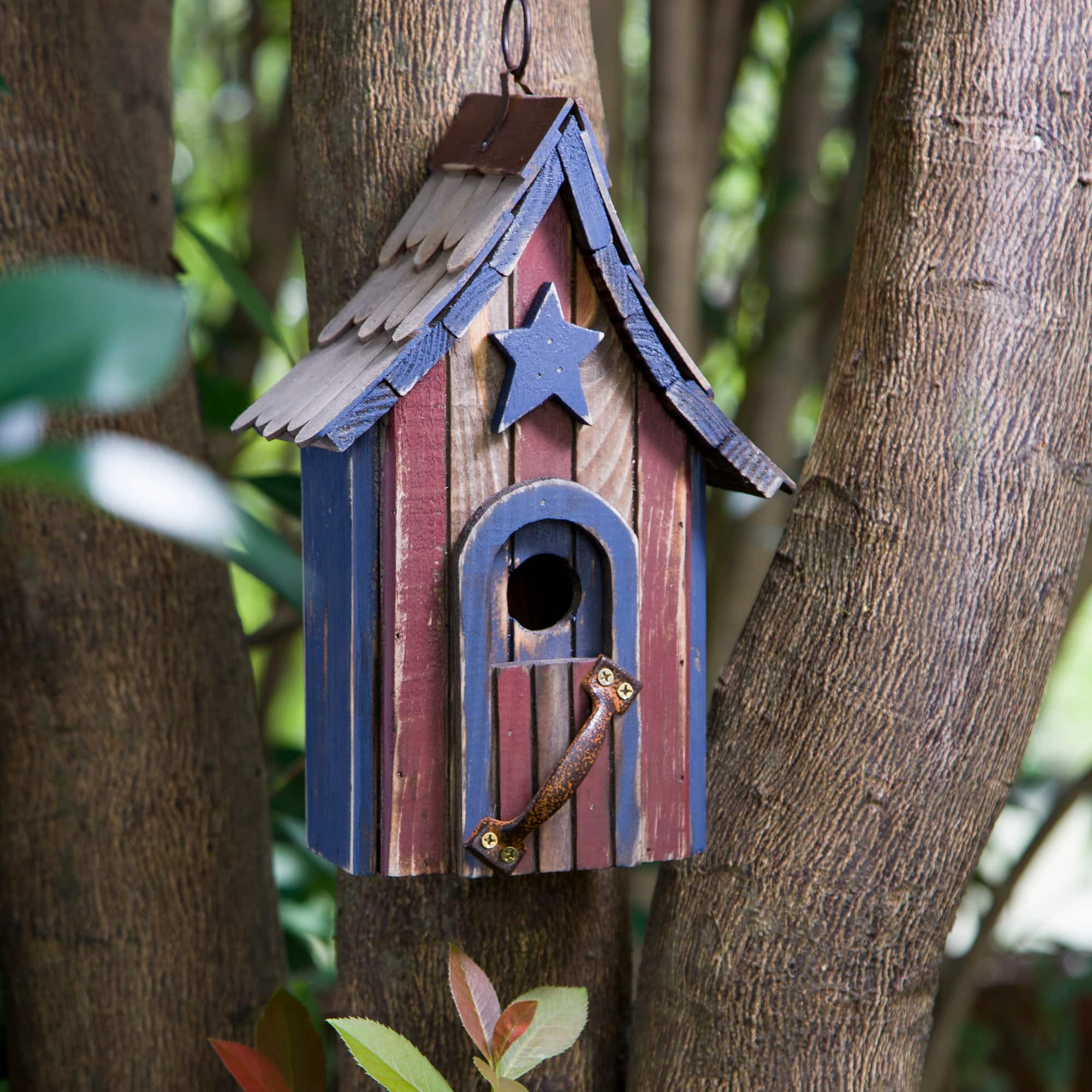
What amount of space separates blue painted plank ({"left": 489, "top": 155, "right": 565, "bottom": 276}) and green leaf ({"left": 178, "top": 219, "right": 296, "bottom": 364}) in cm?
50

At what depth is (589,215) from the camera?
2.95 feet

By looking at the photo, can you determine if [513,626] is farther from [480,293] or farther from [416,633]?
[480,293]

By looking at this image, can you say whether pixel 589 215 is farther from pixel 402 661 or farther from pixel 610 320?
pixel 402 661

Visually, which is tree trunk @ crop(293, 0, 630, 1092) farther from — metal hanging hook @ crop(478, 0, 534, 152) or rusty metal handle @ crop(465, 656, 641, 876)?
rusty metal handle @ crop(465, 656, 641, 876)

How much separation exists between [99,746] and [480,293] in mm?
610

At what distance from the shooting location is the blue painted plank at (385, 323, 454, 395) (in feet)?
2.73

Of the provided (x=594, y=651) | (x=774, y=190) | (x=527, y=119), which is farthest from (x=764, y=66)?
(x=594, y=651)

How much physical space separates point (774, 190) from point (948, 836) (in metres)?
1.53

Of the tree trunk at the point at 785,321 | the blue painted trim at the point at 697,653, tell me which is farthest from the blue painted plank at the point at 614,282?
the tree trunk at the point at 785,321

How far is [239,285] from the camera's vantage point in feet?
4.31

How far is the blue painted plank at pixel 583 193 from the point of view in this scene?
89 centimetres

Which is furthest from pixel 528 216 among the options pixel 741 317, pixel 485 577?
pixel 741 317

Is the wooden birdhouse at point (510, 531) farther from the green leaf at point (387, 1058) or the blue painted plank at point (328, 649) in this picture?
the green leaf at point (387, 1058)

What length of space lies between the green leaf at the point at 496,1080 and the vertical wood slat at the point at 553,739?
14 centimetres
